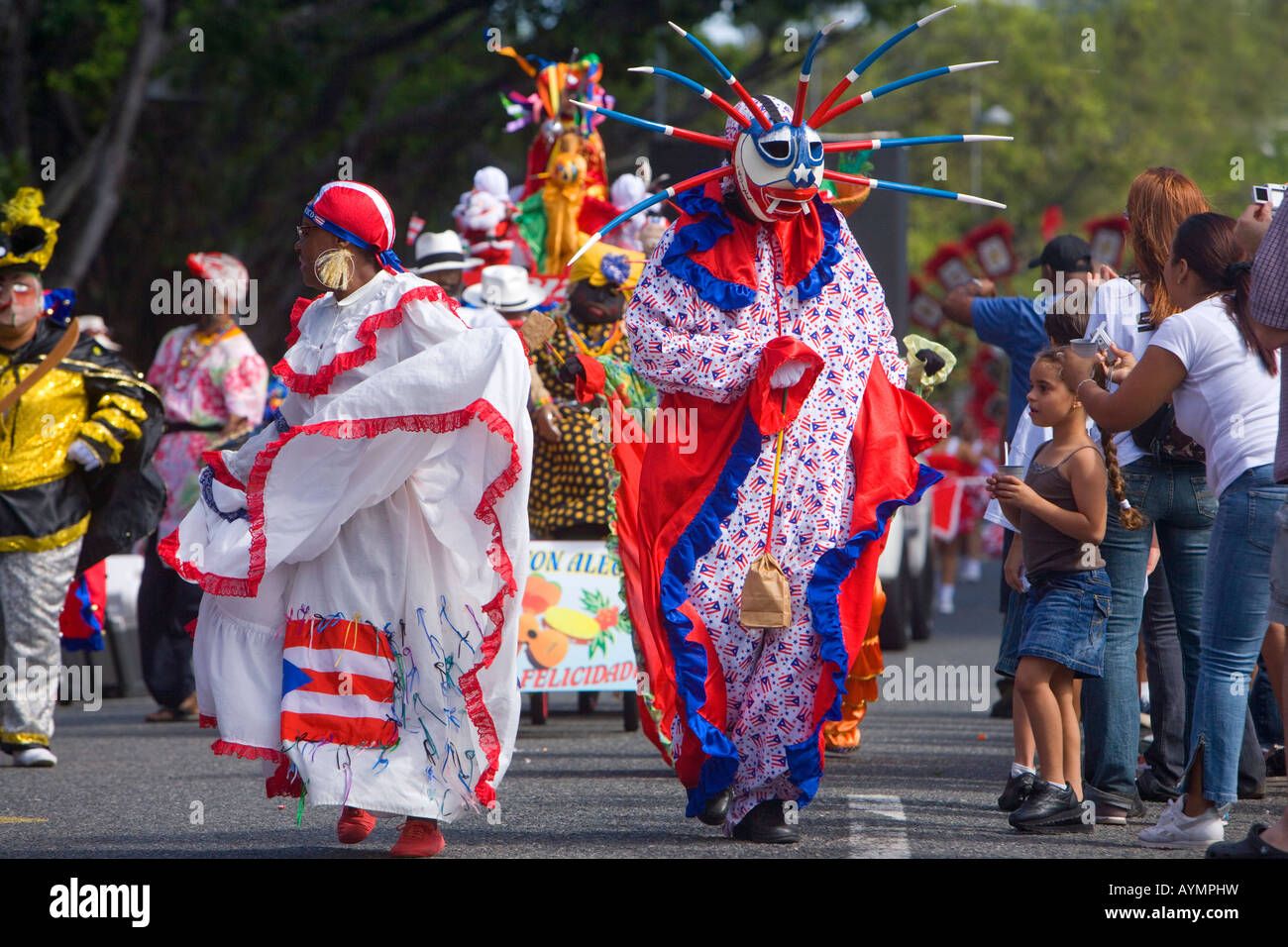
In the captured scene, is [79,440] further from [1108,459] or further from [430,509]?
[1108,459]

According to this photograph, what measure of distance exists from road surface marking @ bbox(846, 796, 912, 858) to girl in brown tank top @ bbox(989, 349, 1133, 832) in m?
0.38

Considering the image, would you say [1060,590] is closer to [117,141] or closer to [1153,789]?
[1153,789]

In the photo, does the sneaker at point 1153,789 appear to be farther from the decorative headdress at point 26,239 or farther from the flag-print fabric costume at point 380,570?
the decorative headdress at point 26,239

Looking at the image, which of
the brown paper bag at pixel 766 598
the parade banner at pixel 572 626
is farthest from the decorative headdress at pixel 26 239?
the brown paper bag at pixel 766 598

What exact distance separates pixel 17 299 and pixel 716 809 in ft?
12.7

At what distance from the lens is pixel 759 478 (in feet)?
19.6

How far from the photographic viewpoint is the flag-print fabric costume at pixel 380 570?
5566mm

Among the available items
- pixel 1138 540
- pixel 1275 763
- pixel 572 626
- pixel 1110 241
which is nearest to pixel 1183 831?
pixel 1138 540

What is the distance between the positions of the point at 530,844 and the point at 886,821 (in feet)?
3.80

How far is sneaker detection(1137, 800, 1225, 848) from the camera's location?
5.55 m

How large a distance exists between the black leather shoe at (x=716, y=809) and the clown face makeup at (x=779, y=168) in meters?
1.69

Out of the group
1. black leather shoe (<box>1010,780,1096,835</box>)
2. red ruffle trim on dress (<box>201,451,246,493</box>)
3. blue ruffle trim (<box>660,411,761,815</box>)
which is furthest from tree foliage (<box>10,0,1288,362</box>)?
black leather shoe (<box>1010,780,1096,835</box>)

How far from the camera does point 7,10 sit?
675 inches
